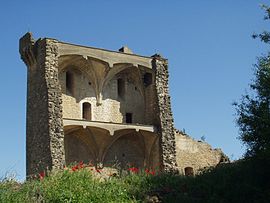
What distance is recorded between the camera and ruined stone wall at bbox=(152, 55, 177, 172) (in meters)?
30.5

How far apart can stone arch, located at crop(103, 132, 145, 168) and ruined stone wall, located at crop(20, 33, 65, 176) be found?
12.7 ft

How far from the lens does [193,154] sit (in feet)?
111

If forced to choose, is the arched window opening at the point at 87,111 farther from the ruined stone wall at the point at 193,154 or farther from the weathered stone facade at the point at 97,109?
the ruined stone wall at the point at 193,154

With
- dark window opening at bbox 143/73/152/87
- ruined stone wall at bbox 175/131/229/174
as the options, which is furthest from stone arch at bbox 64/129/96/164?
ruined stone wall at bbox 175/131/229/174

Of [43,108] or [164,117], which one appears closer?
[43,108]

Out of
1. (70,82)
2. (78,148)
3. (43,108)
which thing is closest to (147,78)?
(70,82)

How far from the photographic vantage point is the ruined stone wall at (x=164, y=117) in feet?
100.0

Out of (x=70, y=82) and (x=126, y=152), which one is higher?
(x=70, y=82)

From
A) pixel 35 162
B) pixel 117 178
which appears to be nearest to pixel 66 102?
pixel 35 162

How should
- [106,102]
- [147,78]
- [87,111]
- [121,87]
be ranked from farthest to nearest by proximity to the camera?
1. [147,78]
2. [121,87]
3. [106,102]
4. [87,111]

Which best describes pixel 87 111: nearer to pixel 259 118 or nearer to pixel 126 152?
pixel 126 152

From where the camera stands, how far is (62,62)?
29.3 m

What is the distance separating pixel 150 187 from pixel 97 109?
1423 centimetres

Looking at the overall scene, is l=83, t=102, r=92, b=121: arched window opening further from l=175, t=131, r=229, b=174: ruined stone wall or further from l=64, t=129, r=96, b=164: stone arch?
l=175, t=131, r=229, b=174: ruined stone wall
